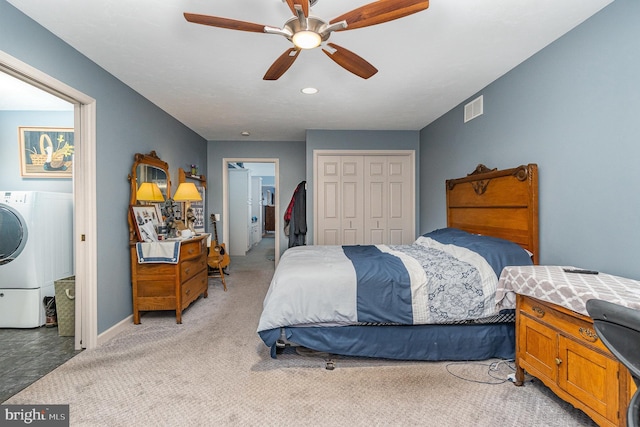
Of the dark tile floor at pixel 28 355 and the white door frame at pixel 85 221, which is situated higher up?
the white door frame at pixel 85 221

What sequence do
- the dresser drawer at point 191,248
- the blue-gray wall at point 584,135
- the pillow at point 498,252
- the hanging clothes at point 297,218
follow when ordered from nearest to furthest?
the blue-gray wall at point 584,135, the pillow at point 498,252, the dresser drawer at point 191,248, the hanging clothes at point 297,218

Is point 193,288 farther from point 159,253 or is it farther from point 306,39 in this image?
point 306,39

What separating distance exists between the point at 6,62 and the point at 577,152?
3.67m

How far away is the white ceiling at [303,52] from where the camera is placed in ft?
6.28

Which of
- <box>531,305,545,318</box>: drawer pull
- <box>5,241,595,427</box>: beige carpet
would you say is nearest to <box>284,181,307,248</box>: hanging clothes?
<box>5,241,595,427</box>: beige carpet

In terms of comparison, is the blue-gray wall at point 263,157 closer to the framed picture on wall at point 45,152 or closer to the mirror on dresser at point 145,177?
the mirror on dresser at point 145,177

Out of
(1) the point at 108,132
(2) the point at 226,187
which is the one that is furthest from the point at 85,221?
(2) the point at 226,187

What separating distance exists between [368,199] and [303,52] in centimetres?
285

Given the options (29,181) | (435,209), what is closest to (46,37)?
(29,181)

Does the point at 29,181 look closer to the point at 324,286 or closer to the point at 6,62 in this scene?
the point at 6,62

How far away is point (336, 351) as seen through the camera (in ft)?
7.43

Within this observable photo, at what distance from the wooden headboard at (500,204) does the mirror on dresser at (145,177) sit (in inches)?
131

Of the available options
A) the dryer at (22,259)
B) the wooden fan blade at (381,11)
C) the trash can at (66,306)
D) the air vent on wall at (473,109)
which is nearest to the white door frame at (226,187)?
the dryer at (22,259)

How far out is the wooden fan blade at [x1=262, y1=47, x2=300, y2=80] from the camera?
1.88 m
